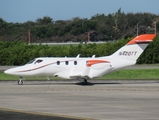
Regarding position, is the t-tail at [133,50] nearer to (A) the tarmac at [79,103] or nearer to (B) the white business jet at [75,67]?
(B) the white business jet at [75,67]

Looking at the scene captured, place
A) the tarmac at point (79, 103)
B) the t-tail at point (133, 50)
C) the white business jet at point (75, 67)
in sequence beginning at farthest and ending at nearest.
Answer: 1. the t-tail at point (133, 50)
2. the white business jet at point (75, 67)
3. the tarmac at point (79, 103)

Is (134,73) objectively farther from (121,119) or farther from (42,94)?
(121,119)

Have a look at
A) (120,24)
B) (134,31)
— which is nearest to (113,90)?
(134,31)

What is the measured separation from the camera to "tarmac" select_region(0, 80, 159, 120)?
17531 millimetres

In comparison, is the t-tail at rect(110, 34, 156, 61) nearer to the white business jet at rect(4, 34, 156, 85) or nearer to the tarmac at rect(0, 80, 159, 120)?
the white business jet at rect(4, 34, 156, 85)

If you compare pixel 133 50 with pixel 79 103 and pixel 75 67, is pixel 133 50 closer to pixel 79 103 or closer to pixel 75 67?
pixel 75 67

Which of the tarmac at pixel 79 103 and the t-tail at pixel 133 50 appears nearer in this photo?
the tarmac at pixel 79 103

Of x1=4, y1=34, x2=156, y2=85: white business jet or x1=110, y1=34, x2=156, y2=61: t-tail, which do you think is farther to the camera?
x1=110, y1=34, x2=156, y2=61: t-tail

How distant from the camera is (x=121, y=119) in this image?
55.0ft

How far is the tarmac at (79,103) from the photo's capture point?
17531 millimetres

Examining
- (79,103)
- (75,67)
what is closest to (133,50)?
(75,67)

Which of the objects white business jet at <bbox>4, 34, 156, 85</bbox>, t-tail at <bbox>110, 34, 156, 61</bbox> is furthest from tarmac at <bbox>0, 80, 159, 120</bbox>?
t-tail at <bbox>110, 34, 156, 61</bbox>

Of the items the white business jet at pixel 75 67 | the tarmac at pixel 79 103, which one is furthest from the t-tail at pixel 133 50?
the tarmac at pixel 79 103

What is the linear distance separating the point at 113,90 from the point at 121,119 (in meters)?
12.0
